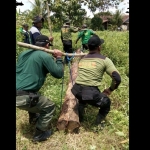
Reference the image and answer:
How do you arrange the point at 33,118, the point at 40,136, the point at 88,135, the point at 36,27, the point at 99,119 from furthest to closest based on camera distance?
the point at 36,27 → the point at 33,118 → the point at 99,119 → the point at 88,135 → the point at 40,136

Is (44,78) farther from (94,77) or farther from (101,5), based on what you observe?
(101,5)

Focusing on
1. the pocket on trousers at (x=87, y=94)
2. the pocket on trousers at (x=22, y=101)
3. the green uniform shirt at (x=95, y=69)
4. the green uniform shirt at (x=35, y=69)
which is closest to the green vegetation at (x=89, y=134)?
the pocket on trousers at (x=87, y=94)

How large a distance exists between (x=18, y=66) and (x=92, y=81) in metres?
1.32

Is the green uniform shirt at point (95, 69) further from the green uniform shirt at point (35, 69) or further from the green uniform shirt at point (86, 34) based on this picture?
the green uniform shirt at point (86, 34)

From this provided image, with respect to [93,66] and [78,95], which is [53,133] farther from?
[93,66]

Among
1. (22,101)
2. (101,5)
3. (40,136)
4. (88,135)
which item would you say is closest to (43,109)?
(22,101)

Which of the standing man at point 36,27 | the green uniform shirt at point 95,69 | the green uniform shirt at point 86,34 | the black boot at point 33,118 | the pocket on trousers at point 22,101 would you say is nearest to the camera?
the pocket on trousers at point 22,101

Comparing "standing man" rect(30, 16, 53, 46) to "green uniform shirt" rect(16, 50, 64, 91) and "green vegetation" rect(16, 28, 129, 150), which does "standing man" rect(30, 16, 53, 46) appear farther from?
"green uniform shirt" rect(16, 50, 64, 91)

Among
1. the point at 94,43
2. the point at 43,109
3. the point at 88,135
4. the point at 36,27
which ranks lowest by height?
the point at 88,135

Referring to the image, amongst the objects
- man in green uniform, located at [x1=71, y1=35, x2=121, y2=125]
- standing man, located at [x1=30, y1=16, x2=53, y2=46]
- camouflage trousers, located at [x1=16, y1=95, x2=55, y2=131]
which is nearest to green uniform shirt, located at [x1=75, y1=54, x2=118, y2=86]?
man in green uniform, located at [x1=71, y1=35, x2=121, y2=125]

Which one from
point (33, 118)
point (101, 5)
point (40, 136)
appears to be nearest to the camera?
point (40, 136)

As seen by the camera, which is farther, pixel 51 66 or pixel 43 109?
pixel 43 109
